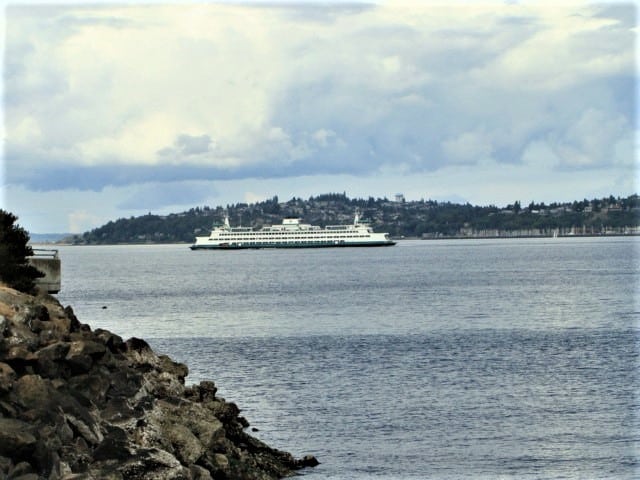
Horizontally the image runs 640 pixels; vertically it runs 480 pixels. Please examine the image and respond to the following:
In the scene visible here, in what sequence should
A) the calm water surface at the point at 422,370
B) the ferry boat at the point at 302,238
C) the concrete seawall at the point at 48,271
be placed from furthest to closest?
1. the ferry boat at the point at 302,238
2. the concrete seawall at the point at 48,271
3. the calm water surface at the point at 422,370

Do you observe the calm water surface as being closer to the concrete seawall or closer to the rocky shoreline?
the rocky shoreline

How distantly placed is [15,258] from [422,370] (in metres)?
12.6

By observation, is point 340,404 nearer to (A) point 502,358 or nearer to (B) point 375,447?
(B) point 375,447

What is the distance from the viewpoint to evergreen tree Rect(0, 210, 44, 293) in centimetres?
2619

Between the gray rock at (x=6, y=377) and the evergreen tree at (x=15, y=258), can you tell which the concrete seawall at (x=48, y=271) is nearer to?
the evergreen tree at (x=15, y=258)

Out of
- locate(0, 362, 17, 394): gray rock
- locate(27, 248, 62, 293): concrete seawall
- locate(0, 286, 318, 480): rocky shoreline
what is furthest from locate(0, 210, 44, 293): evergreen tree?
locate(0, 362, 17, 394): gray rock

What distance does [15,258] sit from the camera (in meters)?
27.5

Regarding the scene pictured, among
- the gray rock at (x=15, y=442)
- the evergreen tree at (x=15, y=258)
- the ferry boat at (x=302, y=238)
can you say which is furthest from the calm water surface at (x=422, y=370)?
the ferry boat at (x=302, y=238)

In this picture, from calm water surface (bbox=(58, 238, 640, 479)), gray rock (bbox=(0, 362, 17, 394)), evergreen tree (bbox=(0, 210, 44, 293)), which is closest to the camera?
gray rock (bbox=(0, 362, 17, 394))

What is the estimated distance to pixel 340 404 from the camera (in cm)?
2720

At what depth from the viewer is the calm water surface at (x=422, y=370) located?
2194 cm

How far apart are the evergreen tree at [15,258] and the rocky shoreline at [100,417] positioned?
360 centimetres

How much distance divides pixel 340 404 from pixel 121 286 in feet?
200

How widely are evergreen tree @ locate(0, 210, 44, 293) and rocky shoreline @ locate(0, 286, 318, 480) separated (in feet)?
11.8
